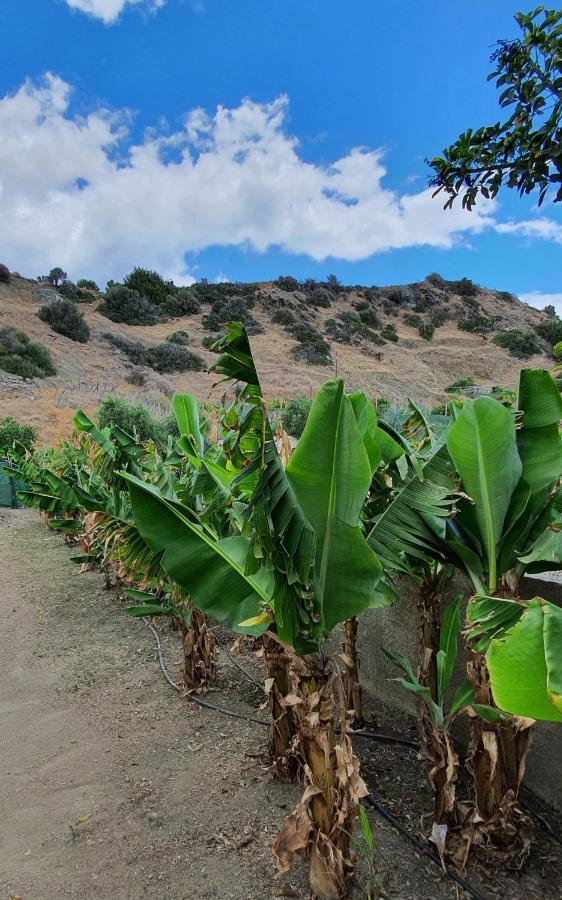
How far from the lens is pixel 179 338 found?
139ft

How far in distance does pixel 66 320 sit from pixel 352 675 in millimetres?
39780

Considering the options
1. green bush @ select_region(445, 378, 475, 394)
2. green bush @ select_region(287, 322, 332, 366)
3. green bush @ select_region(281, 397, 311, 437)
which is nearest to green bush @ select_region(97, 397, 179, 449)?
green bush @ select_region(281, 397, 311, 437)

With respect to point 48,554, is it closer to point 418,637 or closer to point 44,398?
point 418,637

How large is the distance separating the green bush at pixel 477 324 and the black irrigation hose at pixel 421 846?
58390 mm

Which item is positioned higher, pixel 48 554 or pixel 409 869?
pixel 409 869

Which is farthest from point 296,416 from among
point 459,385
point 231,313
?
point 231,313

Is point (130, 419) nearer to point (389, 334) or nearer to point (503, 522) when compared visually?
point (503, 522)

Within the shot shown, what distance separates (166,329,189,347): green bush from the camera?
138ft

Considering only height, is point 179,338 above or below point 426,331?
below

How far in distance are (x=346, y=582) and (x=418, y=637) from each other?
2.25 m

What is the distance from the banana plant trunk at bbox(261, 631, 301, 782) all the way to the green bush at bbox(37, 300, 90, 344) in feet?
127

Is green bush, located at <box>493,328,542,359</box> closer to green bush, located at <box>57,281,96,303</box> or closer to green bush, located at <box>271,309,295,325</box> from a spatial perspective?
green bush, located at <box>271,309,295,325</box>

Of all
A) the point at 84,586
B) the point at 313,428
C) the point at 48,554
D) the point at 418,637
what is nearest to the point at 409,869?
the point at 418,637

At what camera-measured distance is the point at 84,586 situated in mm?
8547
